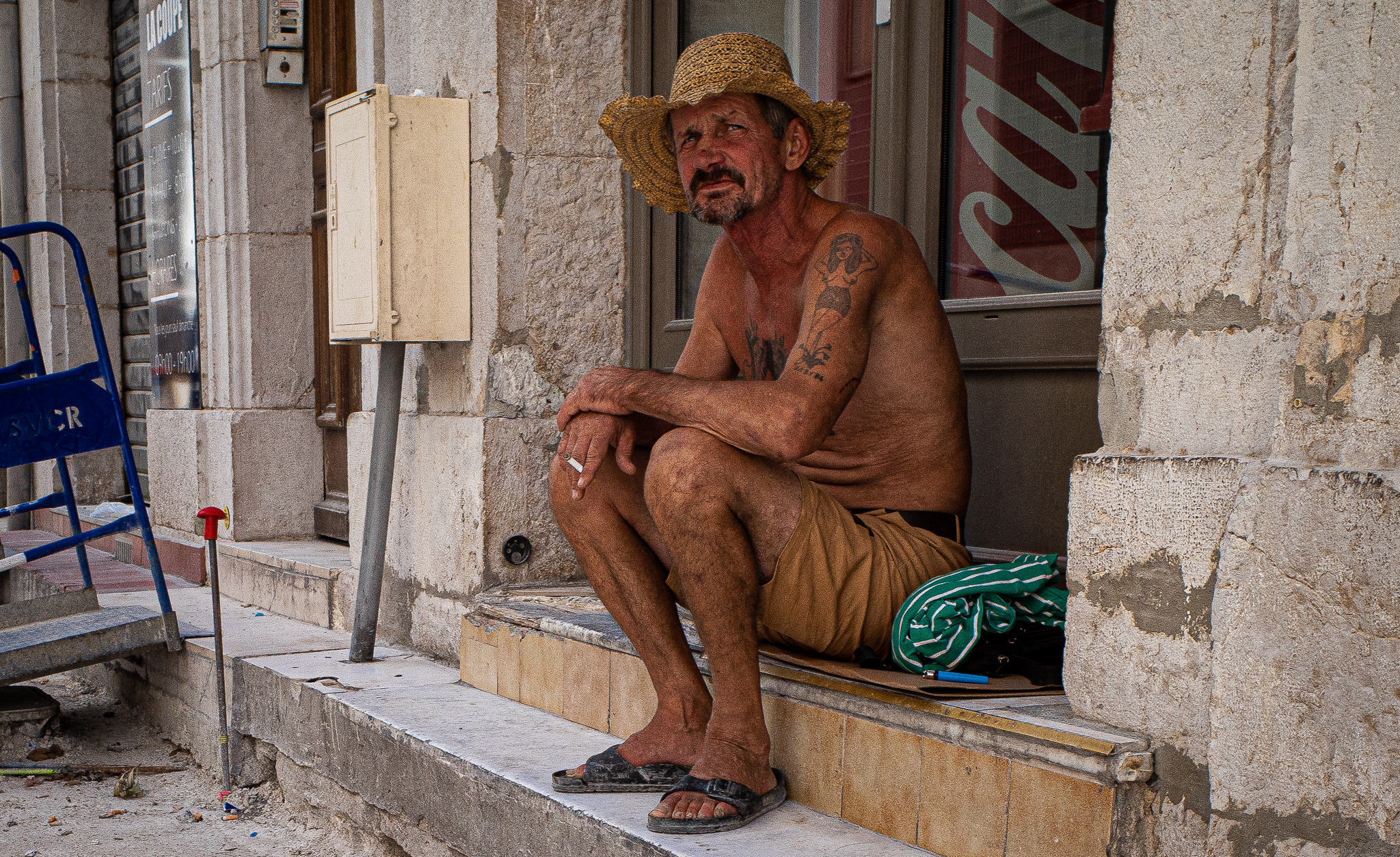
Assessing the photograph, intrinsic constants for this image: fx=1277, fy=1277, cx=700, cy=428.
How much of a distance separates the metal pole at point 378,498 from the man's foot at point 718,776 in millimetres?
2008

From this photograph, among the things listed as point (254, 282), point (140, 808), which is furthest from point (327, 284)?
point (140, 808)

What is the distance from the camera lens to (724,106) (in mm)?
2713

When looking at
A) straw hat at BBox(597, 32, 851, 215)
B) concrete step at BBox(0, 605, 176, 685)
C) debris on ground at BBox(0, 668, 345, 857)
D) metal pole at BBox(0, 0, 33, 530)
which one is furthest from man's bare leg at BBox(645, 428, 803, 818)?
metal pole at BBox(0, 0, 33, 530)

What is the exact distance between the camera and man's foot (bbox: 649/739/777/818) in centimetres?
240

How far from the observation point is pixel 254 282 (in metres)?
6.29

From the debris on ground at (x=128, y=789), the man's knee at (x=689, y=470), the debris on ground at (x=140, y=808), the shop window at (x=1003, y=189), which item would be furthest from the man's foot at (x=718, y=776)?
the debris on ground at (x=128, y=789)

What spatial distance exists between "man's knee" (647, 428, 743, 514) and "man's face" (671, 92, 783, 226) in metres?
0.53

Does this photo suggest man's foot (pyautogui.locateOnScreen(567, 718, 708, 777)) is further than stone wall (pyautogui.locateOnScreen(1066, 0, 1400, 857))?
Yes

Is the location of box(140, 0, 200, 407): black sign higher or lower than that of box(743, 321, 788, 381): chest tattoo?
higher

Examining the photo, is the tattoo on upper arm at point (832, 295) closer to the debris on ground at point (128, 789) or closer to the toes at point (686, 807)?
the toes at point (686, 807)

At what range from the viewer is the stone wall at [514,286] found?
411cm

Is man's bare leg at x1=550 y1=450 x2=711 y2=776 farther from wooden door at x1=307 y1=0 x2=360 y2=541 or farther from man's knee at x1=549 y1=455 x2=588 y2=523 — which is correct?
wooden door at x1=307 y1=0 x2=360 y2=541

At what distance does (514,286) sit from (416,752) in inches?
61.5

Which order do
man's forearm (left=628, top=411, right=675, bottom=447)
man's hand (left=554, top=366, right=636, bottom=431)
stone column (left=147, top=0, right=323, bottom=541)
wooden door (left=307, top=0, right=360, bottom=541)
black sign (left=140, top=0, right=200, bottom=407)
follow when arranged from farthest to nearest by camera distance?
black sign (left=140, top=0, right=200, bottom=407) → stone column (left=147, top=0, right=323, bottom=541) → wooden door (left=307, top=0, right=360, bottom=541) → man's forearm (left=628, top=411, right=675, bottom=447) → man's hand (left=554, top=366, right=636, bottom=431)
